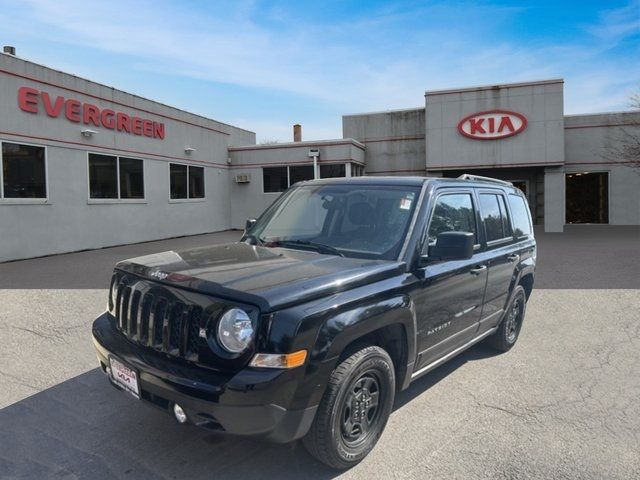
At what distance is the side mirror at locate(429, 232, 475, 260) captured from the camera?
3285 millimetres

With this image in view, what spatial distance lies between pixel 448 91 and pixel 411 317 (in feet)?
57.6

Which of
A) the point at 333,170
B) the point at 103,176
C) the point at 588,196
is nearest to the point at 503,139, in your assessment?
the point at 588,196

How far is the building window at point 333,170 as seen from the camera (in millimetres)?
19656

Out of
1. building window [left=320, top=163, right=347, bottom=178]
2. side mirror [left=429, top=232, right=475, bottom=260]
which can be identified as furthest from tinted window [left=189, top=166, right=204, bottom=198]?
side mirror [left=429, top=232, right=475, bottom=260]

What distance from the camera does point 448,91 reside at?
19094mm

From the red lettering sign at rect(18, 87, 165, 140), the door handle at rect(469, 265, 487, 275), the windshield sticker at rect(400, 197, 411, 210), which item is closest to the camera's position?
the windshield sticker at rect(400, 197, 411, 210)

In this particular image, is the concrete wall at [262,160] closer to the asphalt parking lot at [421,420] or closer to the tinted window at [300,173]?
the tinted window at [300,173]

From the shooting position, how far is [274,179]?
20.7 meters

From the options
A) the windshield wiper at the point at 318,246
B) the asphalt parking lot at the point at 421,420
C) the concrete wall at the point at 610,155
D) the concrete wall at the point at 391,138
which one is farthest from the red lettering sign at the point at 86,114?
the concrete wall at the point at 610,155

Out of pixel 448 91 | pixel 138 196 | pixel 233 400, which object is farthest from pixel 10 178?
pixel 448 91

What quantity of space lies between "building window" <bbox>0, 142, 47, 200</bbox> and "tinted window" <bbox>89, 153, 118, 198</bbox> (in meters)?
1.55

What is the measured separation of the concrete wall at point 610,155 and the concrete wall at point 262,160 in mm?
8845

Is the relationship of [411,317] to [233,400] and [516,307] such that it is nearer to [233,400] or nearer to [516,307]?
[233,400]

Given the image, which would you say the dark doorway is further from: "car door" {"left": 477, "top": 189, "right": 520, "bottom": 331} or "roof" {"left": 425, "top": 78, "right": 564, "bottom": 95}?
"car door" {"left": 477, "top": 189, "right": 520, "bottom": 331}
